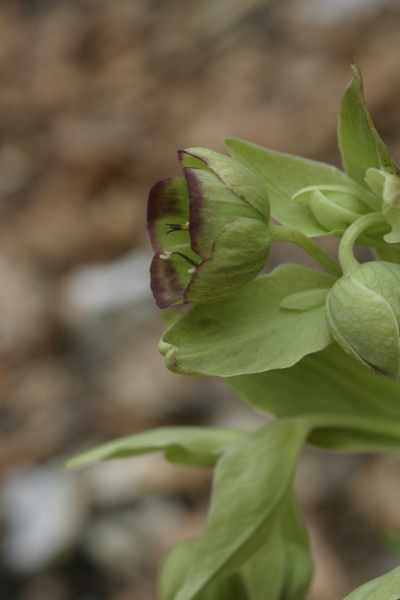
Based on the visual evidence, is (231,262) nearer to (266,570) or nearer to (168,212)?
(168,212)

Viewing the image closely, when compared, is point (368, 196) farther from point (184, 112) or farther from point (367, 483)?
point (184, 112)

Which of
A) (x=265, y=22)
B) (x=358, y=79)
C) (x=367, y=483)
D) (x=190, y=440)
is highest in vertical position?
(x=265, y=22)

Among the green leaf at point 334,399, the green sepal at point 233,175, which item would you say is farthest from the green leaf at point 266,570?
the green sepal at point 233,175

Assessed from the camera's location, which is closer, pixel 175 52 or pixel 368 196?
pixel 368 196

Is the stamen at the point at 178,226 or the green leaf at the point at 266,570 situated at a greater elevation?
the stamen at the point at 178,226

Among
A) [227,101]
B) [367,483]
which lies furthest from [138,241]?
[367,483]

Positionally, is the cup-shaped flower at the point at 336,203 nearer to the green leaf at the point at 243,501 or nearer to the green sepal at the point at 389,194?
the green sepal at the point at 389,194

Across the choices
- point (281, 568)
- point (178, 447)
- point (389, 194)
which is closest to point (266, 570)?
point (281, 568)
